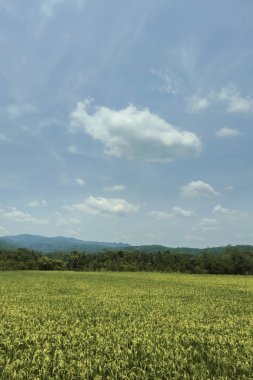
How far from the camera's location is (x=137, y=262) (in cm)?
14525

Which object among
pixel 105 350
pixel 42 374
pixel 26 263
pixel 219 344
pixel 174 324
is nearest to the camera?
pixel 42 374

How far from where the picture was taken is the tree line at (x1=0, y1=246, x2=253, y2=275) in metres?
128

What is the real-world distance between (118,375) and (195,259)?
133 metres

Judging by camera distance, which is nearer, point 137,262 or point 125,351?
point 125,351

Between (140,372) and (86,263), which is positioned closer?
(140,372)

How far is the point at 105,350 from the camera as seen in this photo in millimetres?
12289

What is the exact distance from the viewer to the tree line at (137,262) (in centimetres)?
Result: 12790

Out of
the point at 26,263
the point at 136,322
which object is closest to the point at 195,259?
the point at 26,263

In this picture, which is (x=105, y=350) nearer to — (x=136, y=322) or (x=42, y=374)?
(x=42, y=374)

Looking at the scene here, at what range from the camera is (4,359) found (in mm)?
11359

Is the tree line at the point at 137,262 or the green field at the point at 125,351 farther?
the tree line at the point at 137,262

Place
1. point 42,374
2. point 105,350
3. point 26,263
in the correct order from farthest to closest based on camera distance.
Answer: point 26,263, point 105,350, point 42,374

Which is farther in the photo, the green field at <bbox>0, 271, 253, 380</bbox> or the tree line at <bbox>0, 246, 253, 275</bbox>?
the tree line at <bbox>0, 246, 253, 275</bbox>

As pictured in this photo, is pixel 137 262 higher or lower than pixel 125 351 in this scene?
higher
